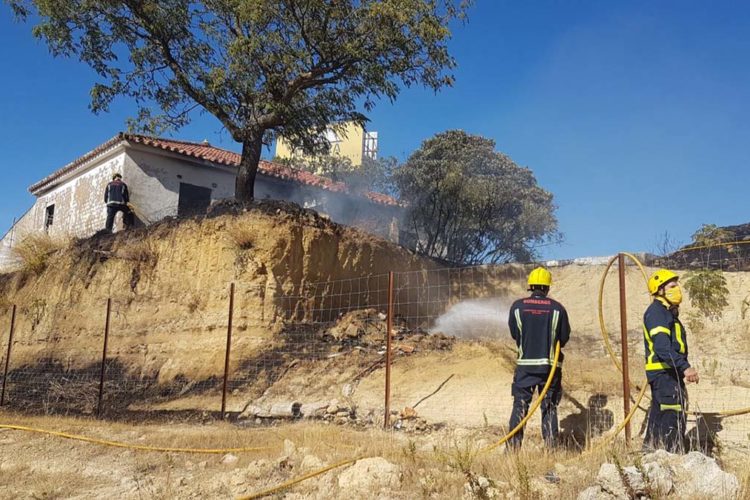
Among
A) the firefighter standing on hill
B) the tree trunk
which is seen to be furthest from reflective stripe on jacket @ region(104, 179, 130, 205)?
the tree trunk

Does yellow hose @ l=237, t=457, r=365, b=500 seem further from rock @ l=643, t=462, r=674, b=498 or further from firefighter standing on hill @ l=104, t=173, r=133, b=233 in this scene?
firefighter standing on hill @ l=104, t=173, r=133, b=233

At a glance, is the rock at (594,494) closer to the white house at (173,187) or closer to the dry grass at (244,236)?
the dry grass at (244,236)

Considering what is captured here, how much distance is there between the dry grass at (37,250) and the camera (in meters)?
17.7

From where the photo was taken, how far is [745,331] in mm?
11211

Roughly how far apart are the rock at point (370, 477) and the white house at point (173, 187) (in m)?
15.5

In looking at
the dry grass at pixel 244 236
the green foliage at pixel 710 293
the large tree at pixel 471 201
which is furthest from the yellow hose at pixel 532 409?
the large tree at pixel 471 201

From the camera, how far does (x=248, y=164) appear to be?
15.1 m

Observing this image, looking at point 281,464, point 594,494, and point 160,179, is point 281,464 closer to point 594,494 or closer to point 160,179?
point 594,494

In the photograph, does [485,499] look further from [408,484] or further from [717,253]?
[717,253]

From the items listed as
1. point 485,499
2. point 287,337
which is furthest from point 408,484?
point 287,337

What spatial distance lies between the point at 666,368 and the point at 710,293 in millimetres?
7415

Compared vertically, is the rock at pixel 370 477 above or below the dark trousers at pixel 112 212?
below

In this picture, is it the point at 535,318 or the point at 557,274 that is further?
the point at 557,274

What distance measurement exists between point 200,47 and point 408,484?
13108 millimetres
